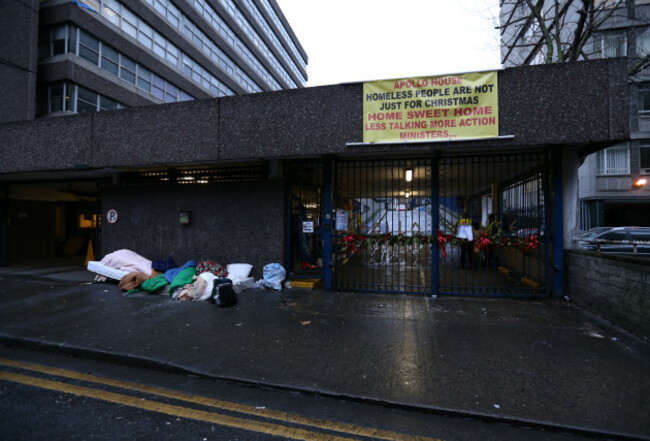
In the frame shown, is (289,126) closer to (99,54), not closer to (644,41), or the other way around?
(99,54)

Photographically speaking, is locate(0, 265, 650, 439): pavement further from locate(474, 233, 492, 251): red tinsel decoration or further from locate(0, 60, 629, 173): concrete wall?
locate(0, 60, 629, 173): concrete wall

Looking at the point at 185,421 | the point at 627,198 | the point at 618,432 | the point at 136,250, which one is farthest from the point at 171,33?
the point at 627,198

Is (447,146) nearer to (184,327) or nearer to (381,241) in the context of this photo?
(381,241)

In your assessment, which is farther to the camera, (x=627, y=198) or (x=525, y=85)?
(x=627, y=198)

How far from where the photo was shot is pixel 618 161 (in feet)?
63.8

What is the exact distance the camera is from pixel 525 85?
18.3 feet

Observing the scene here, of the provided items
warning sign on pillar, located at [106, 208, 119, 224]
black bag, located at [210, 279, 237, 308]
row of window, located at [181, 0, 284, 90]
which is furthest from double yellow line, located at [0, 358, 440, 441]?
row of window, located at [181, 0, 284, 90]

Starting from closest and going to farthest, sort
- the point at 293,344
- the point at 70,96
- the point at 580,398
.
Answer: the point at 580,398 → the point at 293,344 → the point at 70,96

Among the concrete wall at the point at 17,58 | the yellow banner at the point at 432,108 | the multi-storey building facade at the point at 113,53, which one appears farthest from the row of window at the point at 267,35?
the yellow banner at the point at 432,108

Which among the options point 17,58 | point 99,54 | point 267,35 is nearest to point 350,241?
point 17,58

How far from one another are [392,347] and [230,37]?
3735 centimetres

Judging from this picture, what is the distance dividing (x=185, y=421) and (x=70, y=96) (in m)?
20.9

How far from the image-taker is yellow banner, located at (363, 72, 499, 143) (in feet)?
18.7

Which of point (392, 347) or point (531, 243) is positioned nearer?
point (392, 347)
